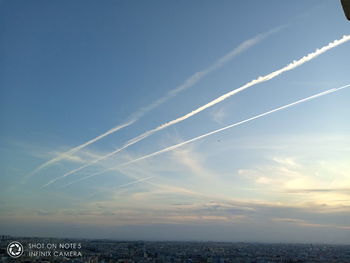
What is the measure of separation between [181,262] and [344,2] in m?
19.7

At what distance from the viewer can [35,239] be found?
14.4 m

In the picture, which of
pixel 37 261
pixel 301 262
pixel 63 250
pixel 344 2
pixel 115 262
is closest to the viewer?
pixel 344 2

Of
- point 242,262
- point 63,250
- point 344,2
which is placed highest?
point 344,2

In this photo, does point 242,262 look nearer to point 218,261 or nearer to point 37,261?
point 218,261

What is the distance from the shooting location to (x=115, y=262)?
608 inches

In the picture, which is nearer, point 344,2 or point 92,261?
point 344,2

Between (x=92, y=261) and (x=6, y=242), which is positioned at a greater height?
(x=6, y=242)

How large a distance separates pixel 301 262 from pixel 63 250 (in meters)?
15.4

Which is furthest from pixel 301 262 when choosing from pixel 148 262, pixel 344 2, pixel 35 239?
pixel 344 2

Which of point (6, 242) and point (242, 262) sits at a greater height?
point (6, 242)

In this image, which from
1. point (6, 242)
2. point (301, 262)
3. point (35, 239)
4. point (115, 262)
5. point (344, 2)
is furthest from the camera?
point (301, 262)

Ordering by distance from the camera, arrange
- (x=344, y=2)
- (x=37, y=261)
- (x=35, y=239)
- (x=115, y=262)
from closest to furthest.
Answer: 1. (x=344, y=2)
2. (x=37, y=261)
3. (x=35, y=239)
4. (x=115, y=262)

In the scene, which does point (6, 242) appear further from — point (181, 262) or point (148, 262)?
point (181, 262)

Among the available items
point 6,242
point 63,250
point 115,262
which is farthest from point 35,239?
point 115,262
